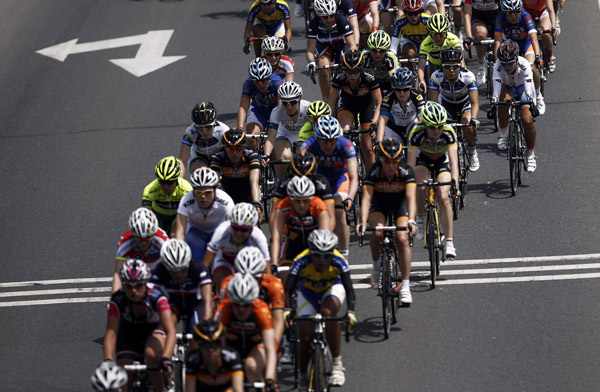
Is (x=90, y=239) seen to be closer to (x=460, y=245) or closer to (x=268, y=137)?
(x=268, y=137)

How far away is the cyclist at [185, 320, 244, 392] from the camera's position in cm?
1038

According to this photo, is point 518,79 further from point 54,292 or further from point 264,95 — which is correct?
point 54,292

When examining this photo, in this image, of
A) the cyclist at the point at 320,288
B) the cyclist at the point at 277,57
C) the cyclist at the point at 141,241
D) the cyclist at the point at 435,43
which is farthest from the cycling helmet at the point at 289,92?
the cyclist at the point at 320,288

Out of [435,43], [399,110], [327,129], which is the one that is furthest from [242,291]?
[435,43]

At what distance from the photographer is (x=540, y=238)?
16.6 m

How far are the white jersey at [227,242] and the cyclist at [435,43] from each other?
22.9ft

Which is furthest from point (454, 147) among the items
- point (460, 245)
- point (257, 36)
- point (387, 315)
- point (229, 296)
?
point (257, 36)

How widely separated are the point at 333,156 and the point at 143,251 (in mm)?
3359

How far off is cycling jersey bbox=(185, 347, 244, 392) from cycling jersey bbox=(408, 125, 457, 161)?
576 cm

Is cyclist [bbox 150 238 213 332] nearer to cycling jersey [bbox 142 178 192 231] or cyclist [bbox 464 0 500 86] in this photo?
Result: cycling jersey [bbox 142 178 192 231]

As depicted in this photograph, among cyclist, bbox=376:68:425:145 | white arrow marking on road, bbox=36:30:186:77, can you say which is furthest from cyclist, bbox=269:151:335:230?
white arrow marking on road, bbox=36:30:186:77

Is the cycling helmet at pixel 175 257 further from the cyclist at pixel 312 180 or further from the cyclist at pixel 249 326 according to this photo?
the cyclist at pixel 312 180

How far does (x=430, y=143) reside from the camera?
15.4 m

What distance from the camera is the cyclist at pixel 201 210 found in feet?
43.9
